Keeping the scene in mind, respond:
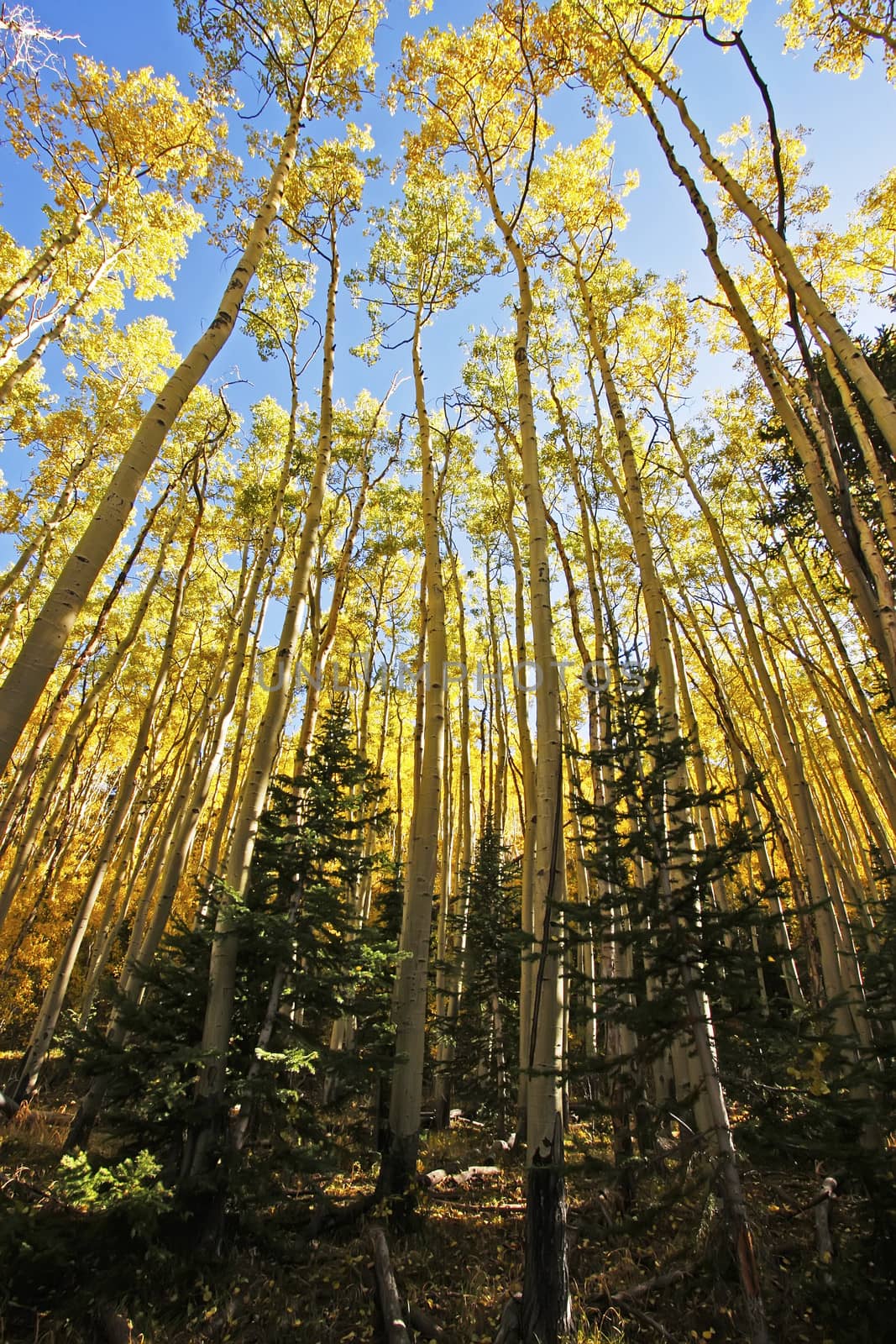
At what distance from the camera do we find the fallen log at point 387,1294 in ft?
11.3

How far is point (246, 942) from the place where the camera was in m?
4.41

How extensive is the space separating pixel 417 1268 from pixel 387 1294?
34.1 inches

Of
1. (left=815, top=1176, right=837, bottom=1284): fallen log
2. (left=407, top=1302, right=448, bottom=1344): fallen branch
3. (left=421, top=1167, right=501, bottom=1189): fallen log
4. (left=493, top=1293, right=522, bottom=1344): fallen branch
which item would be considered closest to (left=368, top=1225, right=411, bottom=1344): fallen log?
(left=407, top=1302, right=448, bottom=1344): fallen branch

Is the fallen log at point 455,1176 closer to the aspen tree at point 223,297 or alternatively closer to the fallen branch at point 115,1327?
the fallen branch at point 115,1327

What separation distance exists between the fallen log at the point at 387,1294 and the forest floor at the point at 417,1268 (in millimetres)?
141

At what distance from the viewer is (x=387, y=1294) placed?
370cm

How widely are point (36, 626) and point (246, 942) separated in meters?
2.85

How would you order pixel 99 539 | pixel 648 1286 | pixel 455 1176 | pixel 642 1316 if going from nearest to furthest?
pixel 99 539 < pixel 642 1316 < pixel 648 1286 < pixel 455 1176

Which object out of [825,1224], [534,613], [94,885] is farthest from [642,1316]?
[94,885]

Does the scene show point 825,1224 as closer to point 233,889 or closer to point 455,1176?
point 455,1176

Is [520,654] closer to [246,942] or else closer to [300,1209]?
[246,942]

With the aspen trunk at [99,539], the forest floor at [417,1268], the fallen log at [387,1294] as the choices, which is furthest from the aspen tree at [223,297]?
the fallen log at [387,1294]

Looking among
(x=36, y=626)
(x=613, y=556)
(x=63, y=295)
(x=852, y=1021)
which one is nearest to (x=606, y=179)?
(x=613, y=556)

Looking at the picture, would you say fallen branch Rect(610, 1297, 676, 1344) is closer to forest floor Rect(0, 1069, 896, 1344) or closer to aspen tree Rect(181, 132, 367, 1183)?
forest floor Rect(0, 1069, 896, 1344)
